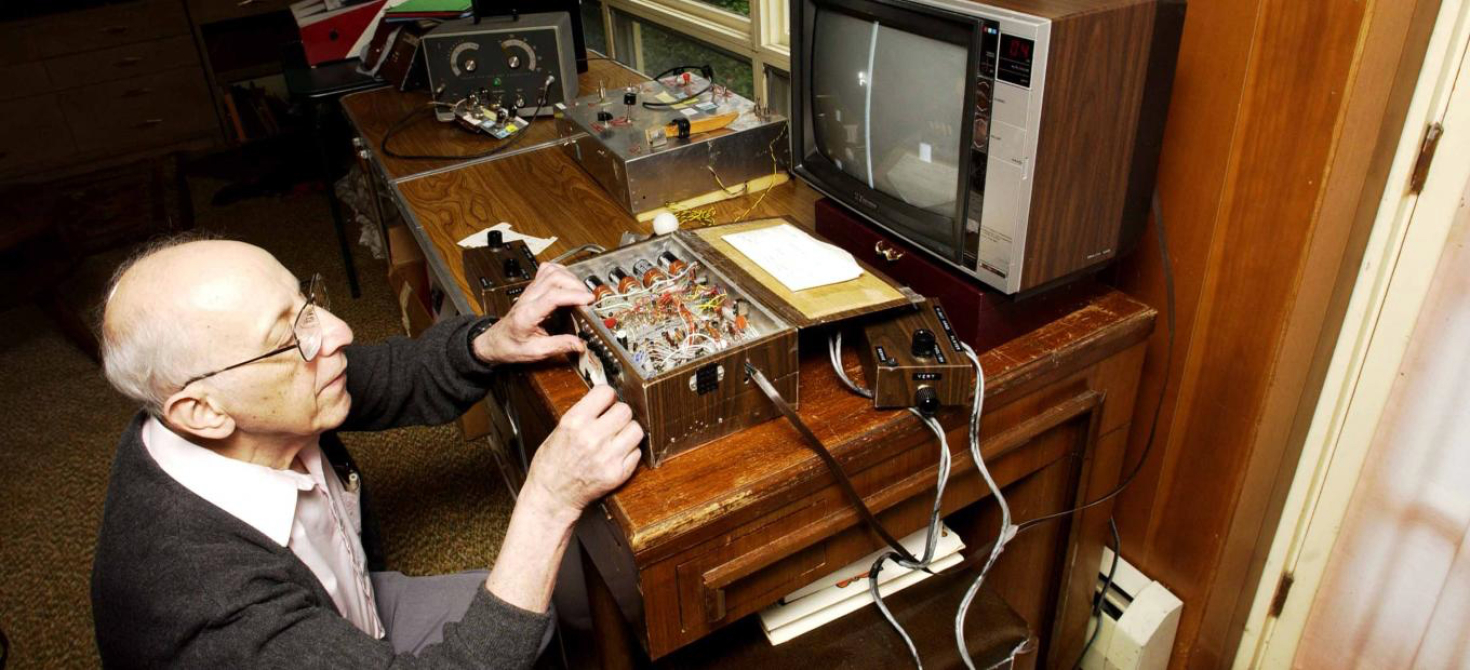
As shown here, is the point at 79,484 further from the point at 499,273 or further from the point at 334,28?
the point at 499,273

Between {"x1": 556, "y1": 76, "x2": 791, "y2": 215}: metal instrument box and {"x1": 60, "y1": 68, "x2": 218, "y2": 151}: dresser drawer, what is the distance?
12.7 ft

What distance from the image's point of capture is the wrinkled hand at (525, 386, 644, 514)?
3.31ft

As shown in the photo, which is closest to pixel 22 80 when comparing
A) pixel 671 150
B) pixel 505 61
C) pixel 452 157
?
pixel 505 61

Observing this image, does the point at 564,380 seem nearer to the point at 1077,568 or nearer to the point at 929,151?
the point at 929,151

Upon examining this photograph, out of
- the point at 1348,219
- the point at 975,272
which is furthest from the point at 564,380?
the point at 1348,219

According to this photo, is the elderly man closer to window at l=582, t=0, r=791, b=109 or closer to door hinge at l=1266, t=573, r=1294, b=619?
door hinge at l=1266, t=573, r=1294, b=619

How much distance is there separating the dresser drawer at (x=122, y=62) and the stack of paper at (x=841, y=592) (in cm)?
483

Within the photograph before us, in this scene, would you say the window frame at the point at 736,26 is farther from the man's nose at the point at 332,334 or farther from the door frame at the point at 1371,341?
the door frame at the point at 1371,341

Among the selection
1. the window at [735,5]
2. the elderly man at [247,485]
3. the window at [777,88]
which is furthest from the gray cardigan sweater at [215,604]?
the window at [735,5]

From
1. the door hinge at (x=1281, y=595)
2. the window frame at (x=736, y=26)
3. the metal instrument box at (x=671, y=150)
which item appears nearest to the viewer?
the door hinge at (x=1281, y=595)

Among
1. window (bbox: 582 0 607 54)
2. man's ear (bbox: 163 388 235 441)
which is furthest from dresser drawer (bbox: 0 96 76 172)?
man's ear (bbox: 163 388 235 441)

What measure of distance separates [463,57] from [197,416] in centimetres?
145

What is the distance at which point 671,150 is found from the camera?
1.71 meters

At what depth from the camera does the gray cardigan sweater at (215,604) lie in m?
0.95
